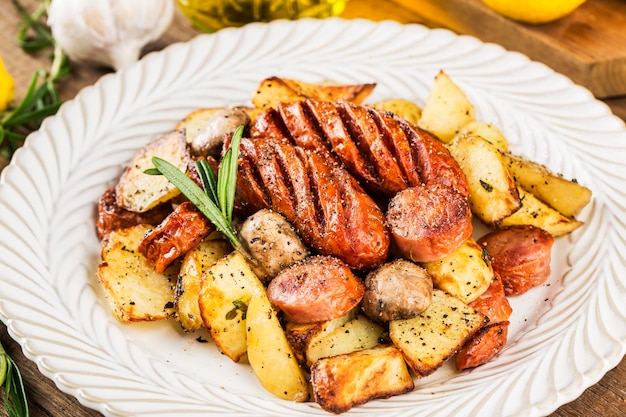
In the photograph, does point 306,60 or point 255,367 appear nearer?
point 255,367

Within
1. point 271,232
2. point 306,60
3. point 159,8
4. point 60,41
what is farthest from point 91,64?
point 271,232

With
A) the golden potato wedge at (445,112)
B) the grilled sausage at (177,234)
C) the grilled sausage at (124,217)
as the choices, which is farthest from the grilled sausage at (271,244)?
the golden potato wedge at (445,112)

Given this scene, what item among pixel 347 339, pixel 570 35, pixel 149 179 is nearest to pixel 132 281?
pixel 149 179

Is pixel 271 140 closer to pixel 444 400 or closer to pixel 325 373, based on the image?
pixel 325 373

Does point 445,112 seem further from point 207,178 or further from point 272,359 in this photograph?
point 272,359

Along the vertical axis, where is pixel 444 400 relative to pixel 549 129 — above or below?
below

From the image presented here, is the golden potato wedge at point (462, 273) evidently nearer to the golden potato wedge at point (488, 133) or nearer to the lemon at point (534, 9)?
the golden potato wedge at point (488, 133)
